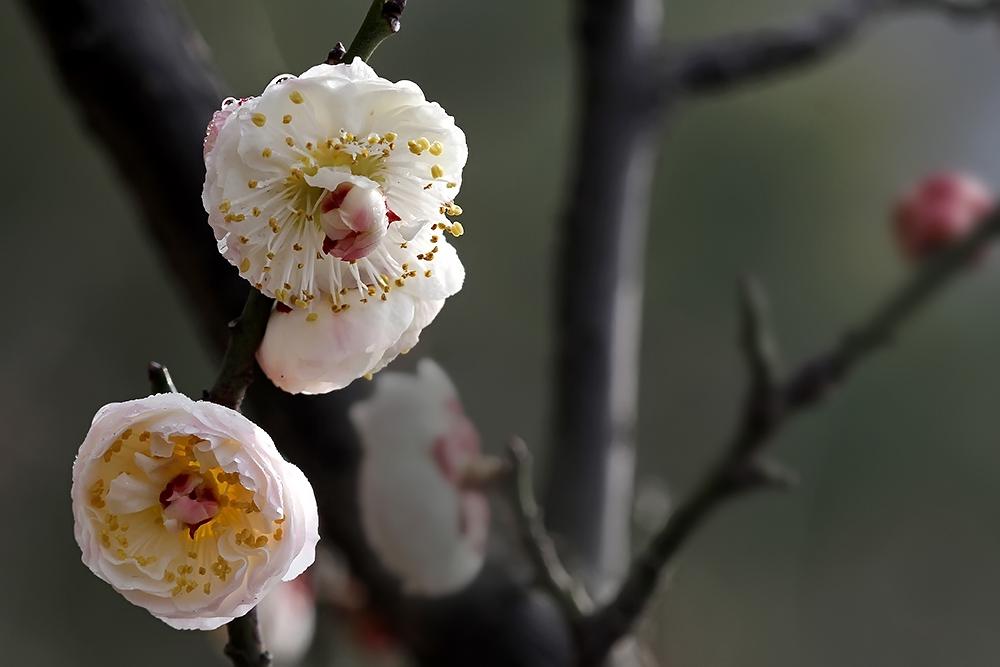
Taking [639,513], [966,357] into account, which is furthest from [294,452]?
[966,357]

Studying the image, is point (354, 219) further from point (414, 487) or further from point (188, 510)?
point (414, 487)


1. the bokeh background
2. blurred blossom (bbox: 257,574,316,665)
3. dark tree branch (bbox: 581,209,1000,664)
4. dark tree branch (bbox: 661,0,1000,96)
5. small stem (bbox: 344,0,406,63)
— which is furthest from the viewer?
the bokeh background

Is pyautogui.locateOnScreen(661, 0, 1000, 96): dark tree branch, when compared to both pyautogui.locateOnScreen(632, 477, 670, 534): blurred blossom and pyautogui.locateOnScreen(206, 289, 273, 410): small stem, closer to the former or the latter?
pyautogui.locateOnScreen(632, 477, 670, 534): blurred blossom

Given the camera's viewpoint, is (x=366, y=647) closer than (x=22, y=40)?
Yes

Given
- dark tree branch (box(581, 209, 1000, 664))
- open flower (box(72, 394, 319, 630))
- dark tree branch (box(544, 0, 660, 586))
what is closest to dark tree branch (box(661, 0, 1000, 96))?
dark tree branch (box(544, 0, 660, 586))

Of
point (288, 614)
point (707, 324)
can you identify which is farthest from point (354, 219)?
point (707, 324)

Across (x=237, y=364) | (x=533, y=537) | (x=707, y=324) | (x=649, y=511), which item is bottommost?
(x=707, y=324)

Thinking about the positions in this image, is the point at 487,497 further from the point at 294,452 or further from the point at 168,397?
the point at 168,397
